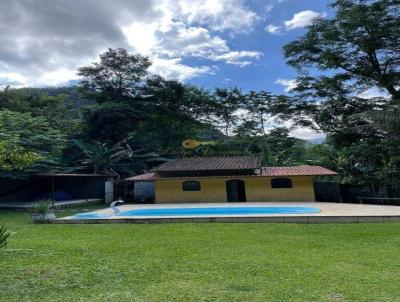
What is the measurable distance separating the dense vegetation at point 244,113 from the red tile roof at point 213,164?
4.72 m

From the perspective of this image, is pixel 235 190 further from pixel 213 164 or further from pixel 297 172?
pixel 297 172

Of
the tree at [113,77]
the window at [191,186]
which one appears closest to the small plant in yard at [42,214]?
the window at [191,186]

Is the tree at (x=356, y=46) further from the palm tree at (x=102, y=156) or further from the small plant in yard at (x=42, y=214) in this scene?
the small plant in yard at (x=42, y=214)

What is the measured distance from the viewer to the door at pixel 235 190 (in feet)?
64.8

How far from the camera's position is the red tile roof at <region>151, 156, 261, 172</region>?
1970 centimetres

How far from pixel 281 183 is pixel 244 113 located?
1680 cm

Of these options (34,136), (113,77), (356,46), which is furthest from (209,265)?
(113,77)

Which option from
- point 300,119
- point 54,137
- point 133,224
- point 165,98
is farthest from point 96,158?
point 300,119

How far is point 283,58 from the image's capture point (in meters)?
26.3

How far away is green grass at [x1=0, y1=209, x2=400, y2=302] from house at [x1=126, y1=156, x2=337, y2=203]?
797 cm

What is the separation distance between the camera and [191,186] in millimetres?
20406

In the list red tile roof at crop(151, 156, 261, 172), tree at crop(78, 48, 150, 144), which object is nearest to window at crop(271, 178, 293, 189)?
red tile roof at crop(151, 156, 261, 172)

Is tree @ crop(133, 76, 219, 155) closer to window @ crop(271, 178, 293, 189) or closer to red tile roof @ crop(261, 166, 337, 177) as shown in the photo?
red tile roof @ crop(261, 166, 337, 177)

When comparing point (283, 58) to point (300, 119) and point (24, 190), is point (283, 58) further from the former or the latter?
point (24, 190)
